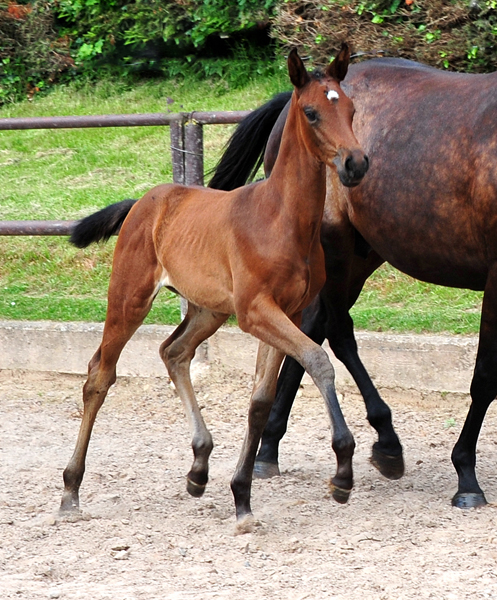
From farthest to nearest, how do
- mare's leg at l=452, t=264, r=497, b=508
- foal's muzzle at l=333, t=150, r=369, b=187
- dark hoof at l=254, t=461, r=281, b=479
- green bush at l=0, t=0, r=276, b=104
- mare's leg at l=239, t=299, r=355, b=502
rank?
green bush at l=0, t=0, r=276, b=104 → dark hoof at l=254, t=461, r=281, b=479 → mare's leg at l=452, t=264, r=497, b=508 → mare's leg at l=239, t=299, r=355, b=502 → foal's muzzle at l=333, t=150, r=369, b=187

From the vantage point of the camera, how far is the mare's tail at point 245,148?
4.86 metres

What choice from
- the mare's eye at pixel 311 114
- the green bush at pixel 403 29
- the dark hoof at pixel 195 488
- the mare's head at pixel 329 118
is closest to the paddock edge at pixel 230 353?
the dark hoof at pixel 195 488

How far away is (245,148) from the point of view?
4.89 metres

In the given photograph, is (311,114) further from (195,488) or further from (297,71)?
(195,488)

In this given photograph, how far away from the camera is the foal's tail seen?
4.24 m

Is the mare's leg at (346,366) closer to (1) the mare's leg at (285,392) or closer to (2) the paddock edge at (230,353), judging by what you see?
(1) the mare's leg at (285,392)

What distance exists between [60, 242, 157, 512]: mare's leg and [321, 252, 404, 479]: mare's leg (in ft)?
3.14

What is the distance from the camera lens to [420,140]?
4098mm

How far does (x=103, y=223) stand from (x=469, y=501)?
200 centimetres

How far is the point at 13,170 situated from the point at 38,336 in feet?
11.7

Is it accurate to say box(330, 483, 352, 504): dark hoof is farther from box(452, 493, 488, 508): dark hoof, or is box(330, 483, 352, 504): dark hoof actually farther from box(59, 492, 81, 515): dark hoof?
box(59, 492, 81, 515): dark hoof

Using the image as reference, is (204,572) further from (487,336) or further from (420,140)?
(420,140)

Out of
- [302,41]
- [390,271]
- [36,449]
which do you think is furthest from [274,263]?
[302,41]

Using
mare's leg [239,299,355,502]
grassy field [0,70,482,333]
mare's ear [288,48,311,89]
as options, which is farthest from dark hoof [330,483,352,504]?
grassy field [0,70,482,333]
